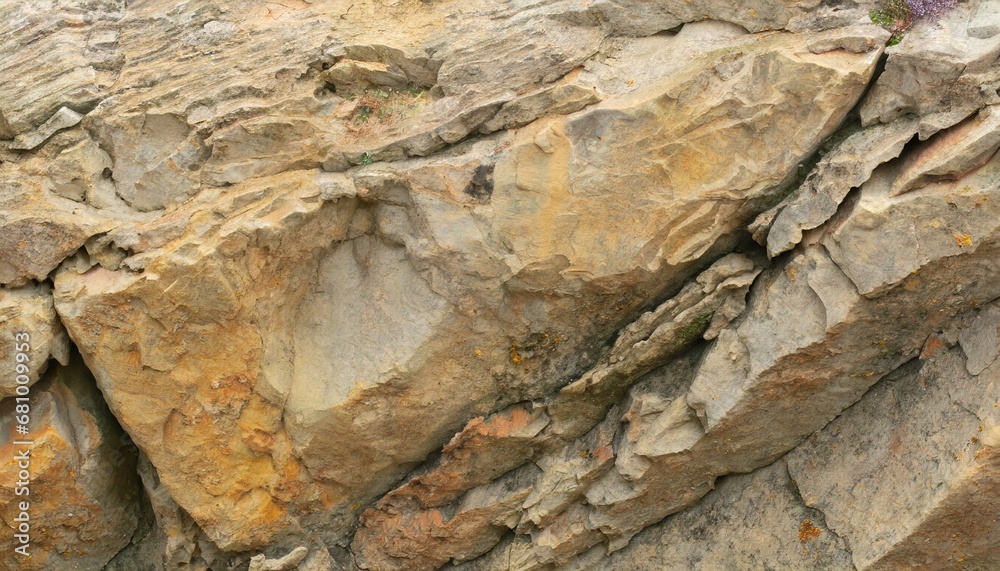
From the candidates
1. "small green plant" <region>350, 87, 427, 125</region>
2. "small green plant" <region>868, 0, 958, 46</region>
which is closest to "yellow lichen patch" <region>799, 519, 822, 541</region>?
"small green plant" <region>868, 0, 958, 46</region>

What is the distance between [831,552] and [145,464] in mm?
8816

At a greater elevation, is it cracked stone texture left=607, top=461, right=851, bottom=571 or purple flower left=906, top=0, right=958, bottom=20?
purple flower left=906, top=0, right=958, bottom=20

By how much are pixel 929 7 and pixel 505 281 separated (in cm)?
551

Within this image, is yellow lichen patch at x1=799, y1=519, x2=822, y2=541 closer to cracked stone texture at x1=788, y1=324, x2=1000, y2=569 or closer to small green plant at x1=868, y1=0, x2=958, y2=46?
cracked stone texture at x1=788, y1=324, x2=1000, y2=569

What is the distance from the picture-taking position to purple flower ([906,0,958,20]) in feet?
30.3

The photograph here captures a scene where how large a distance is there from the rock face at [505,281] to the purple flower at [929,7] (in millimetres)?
107

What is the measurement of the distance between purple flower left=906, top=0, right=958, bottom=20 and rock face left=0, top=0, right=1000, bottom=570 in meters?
0.11

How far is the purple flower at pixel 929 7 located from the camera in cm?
924

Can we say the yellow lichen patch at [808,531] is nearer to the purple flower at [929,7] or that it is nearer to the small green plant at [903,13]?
the small green plant at [903,13]

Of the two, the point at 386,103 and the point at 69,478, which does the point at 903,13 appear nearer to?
the point at 386,103

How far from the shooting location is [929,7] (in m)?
9.25

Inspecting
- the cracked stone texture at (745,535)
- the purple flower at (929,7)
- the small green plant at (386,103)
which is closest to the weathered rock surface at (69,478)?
the small green plant at (386,103)

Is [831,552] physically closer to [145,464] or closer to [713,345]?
[713,345]

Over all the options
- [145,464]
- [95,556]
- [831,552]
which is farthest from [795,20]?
[95,556]
